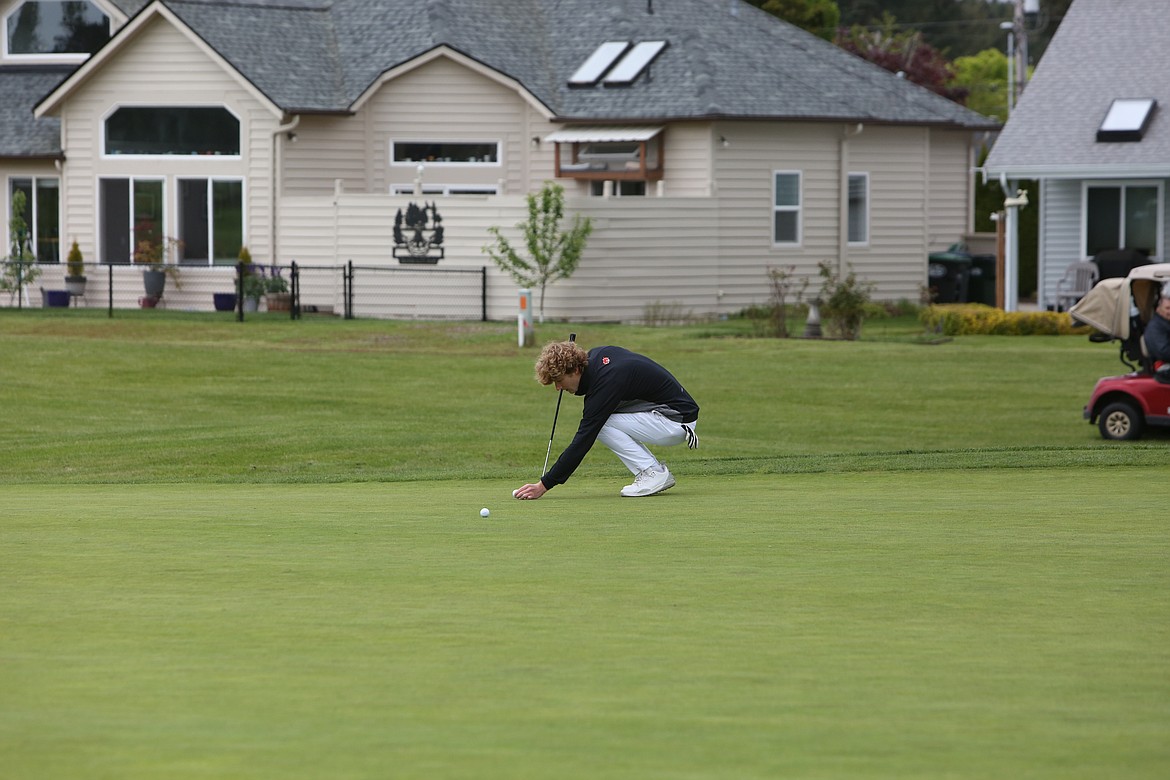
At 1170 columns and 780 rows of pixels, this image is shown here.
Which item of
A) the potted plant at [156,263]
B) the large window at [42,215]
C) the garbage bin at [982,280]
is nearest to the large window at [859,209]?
the garbage bin at [982,280]

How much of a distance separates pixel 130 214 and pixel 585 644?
1220 inches

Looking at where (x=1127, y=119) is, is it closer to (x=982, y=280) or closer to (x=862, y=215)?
(x=862, y=215)

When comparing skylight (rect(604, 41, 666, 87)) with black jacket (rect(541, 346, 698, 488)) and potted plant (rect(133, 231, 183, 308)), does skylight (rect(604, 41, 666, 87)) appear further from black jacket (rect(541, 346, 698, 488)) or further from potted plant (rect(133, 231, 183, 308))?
black jacket (rect(541, 346, 698, 488))

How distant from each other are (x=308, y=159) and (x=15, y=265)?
648 centimetres

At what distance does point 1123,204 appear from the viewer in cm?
3447

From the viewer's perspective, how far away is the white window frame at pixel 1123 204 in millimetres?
33875

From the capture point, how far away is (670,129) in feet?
115

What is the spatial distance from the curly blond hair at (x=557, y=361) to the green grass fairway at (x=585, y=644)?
1012mm

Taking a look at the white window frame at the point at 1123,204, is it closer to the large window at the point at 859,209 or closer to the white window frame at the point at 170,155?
the large window at the point at 859,209

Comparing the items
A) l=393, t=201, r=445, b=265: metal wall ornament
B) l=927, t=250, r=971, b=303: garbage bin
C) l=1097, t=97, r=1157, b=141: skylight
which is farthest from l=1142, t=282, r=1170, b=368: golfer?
l=927, t=250, r=971, b=303: garbage bin

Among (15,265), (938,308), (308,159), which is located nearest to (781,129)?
(938,308)

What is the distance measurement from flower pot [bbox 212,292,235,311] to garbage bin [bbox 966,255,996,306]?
1699cm

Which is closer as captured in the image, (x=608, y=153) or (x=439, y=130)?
(x=608, y=153)

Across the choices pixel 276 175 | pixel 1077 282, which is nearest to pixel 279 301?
pixel 276 175
